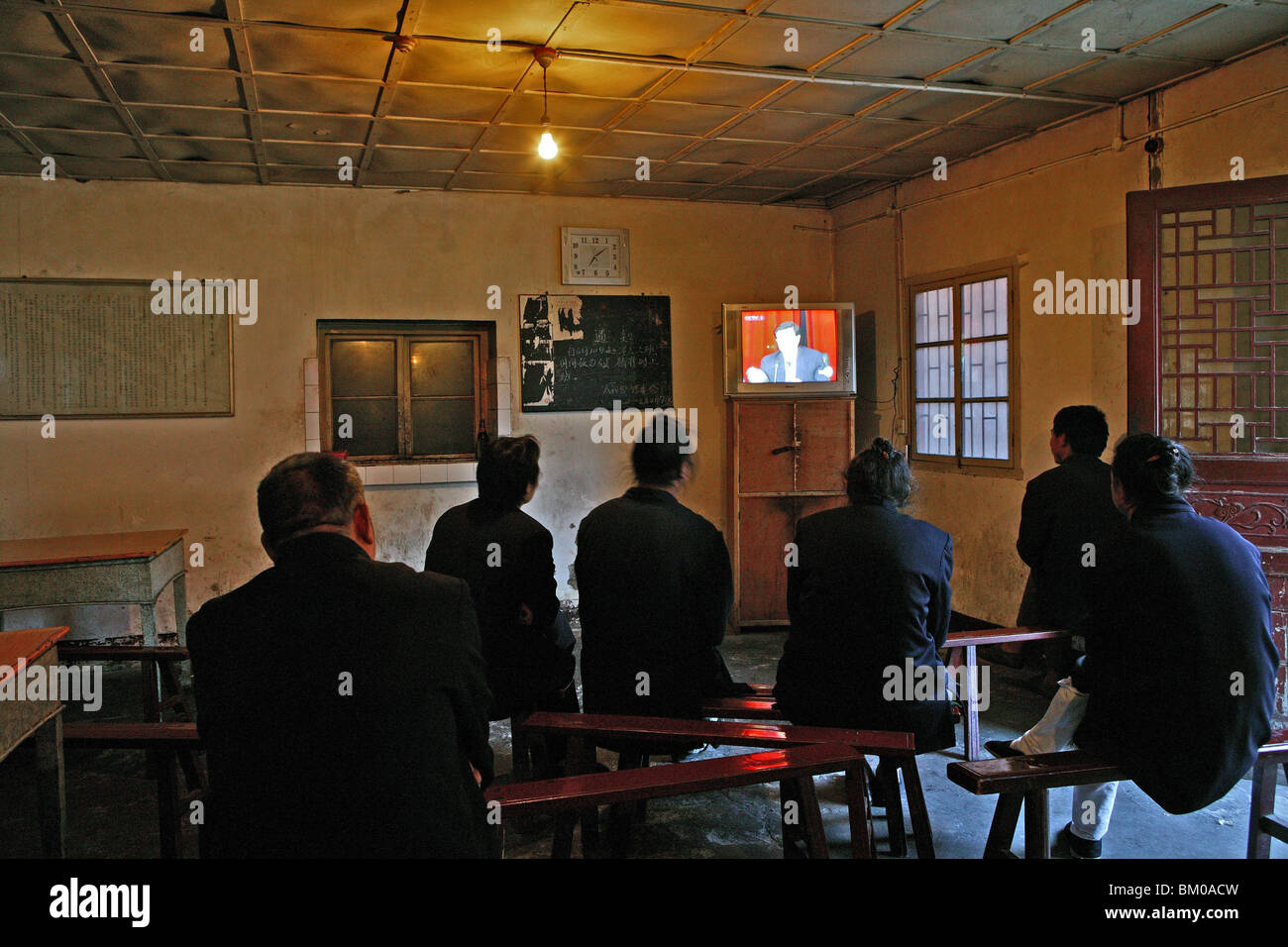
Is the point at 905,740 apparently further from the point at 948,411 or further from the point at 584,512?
the point at 584,512

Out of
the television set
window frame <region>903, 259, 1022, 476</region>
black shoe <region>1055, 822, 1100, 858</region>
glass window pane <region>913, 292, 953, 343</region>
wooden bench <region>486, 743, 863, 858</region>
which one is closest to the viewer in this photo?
wooden bench <region>486, 743, 863, 858</region>

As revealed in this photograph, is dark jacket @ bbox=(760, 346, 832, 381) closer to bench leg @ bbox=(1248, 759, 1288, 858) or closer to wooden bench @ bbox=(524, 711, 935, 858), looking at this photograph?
wooden bench @ bbox=(524, 711, 935, 858)

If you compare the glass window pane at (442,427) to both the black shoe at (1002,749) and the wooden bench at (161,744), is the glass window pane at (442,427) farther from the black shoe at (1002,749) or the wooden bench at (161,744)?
the black shoe at (1002,749)

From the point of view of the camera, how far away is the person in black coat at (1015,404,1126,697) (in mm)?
3748

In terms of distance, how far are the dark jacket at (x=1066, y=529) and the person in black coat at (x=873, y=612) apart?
1137 mm

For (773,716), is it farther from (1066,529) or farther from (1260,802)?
(1066,529)

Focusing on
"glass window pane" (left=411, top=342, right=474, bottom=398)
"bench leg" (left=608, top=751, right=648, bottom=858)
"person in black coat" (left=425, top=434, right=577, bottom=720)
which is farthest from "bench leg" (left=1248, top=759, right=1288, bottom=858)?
"glass window pane" (left=411, top=342, right=474, bottom=398)

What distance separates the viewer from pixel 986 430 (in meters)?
5.70

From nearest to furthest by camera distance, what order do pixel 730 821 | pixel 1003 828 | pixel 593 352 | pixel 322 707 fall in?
pixel 322 707
pixel 1003 828
pixel 730 821
pixel 593 352

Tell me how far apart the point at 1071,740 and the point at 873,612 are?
0.76 metres

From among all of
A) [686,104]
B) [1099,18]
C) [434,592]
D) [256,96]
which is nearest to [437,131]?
[256,96]

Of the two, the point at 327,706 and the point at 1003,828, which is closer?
the point at 327,706

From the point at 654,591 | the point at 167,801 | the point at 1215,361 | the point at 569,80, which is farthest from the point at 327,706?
the point at 1215,361

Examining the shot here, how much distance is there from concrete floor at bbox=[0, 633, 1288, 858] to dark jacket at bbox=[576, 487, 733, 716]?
1.75ft
